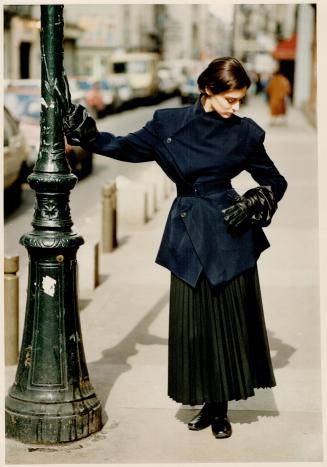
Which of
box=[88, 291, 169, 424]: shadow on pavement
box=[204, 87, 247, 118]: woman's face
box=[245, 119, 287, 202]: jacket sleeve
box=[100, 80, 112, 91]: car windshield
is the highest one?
box=[204, 87, 247, 118]: woman's face

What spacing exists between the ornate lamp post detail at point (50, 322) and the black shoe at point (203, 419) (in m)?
0.58

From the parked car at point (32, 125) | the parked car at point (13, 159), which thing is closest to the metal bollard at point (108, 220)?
the parked car at point (13, 159)

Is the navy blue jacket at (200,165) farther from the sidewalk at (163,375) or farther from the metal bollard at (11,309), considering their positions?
the metal bollard at (11,309)

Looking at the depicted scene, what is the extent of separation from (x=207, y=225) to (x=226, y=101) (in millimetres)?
627

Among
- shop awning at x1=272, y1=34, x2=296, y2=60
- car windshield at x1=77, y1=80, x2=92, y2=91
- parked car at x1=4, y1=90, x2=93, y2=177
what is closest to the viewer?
parked car at x1=4, y1=90, x2=93, y2=177

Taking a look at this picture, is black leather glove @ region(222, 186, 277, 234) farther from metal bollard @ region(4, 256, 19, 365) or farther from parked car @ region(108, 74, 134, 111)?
parked car @ region(108, 74, 134, 111)

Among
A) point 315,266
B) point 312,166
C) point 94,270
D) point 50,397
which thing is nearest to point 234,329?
point 50,397

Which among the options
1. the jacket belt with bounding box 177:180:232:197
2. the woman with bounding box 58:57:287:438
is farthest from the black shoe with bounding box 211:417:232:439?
the jacket belt with bounding box 177:180:232:197

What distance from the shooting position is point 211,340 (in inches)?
186

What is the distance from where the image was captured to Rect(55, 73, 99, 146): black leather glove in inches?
181

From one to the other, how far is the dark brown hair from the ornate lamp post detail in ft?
2.48

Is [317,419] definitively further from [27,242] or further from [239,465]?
[27,242]

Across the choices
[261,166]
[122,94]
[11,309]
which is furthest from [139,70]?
[261,166]

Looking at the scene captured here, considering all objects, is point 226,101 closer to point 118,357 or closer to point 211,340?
point 211,340
